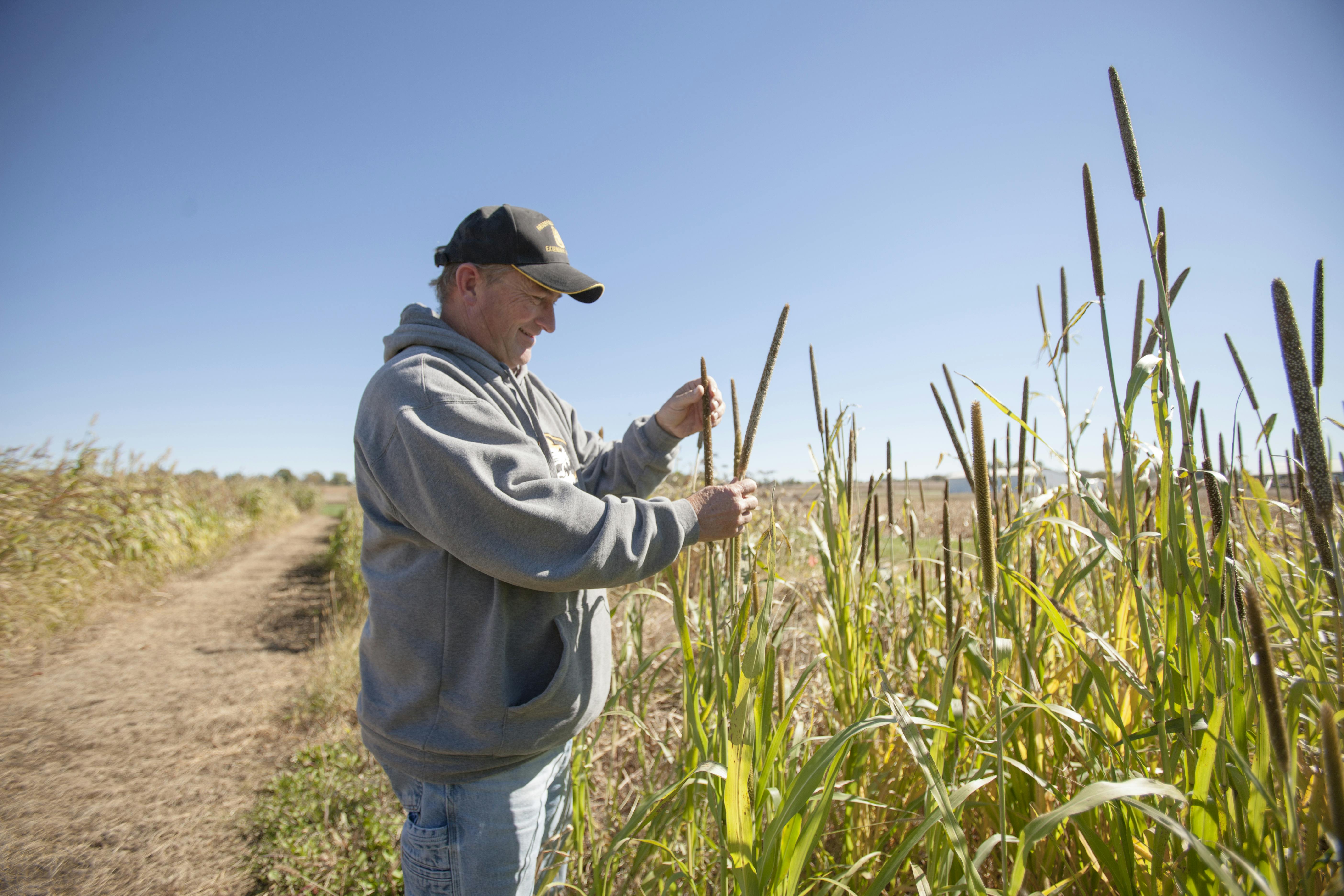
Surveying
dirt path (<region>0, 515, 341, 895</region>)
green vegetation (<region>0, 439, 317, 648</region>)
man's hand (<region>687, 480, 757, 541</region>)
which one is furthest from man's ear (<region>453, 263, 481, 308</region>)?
green vegetation (<region>0, 439, 317, 648</region>)

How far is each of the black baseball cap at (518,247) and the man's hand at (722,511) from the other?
0.74 meters

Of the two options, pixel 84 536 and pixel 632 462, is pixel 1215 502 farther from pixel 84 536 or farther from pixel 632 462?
pixel 84 536

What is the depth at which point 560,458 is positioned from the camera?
1825mm

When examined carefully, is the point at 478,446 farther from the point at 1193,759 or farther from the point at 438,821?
the point at 1193,759

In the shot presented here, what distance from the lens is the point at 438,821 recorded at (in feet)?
4.60

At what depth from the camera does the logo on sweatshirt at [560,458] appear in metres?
1.78

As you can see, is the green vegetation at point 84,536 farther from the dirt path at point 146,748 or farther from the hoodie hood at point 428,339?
the hoodie hood at point 428,339

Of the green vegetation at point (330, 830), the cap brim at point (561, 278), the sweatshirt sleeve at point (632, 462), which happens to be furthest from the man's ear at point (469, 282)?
the green vegetation at point (330, 830)

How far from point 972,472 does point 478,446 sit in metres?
1.06

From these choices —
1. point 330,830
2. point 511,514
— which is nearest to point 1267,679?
point 511,514

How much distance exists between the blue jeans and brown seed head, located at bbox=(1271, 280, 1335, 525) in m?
1.54

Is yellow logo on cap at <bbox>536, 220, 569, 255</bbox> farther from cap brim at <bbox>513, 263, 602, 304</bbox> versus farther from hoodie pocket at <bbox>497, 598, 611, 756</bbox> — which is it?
hoodie pocket at <bbox>497, 598, 611, 756</bbox>

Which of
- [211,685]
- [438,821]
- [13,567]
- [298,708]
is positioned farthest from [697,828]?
[13,567]

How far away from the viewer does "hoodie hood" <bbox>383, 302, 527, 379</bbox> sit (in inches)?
62.6
